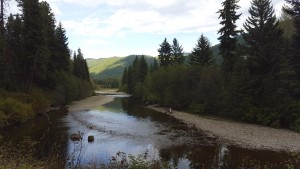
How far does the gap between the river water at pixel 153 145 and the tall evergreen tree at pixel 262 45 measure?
10.1m

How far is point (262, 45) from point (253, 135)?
1388 centimetres

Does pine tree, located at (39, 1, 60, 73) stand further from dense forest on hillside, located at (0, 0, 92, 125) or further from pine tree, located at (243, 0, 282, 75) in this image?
pine tree, located at (243, 0, 282, 75)

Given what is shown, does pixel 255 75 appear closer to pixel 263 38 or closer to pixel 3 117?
pixel 263 38

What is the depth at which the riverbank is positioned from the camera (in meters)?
23.0

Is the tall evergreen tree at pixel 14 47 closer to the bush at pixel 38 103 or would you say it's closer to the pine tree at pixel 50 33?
the bush at pixel 38 103

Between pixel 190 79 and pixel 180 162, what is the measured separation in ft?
109

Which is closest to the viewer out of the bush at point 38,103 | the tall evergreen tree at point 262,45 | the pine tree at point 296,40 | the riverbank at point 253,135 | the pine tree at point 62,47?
the riverbank at point 253,135

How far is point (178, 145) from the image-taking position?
2327cm

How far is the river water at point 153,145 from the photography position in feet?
60.7

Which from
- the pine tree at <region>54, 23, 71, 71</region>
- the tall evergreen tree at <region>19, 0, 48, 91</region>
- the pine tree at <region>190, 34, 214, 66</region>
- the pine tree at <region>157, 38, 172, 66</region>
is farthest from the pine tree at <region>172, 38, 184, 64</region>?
the tall evergreen tree at <region>19, 0, 48, 91</region>

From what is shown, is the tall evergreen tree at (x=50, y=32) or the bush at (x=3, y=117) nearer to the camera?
the bush at (x=3, y=117)

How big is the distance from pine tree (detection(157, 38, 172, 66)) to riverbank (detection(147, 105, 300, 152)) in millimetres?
40914

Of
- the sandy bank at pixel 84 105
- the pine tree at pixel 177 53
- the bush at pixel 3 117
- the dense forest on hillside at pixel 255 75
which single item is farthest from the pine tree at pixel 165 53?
the bush at pixel 3 117

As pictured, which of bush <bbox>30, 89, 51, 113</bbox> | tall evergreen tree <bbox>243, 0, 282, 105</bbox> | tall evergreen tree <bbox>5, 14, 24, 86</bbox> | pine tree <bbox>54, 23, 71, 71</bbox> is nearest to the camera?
tall evergreen tree <bbox>243, 0, 282, 105</bbox>
